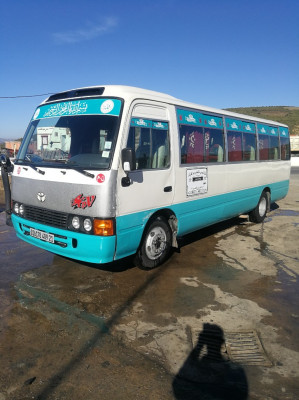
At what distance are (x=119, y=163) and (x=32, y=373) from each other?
2.55 metres

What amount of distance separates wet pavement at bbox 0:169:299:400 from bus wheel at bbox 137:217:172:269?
0.23 m

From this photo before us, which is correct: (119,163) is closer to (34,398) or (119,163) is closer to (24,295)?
(24,295)

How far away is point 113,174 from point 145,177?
2.46 feet

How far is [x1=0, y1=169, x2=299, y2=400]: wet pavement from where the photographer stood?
2.76 meters

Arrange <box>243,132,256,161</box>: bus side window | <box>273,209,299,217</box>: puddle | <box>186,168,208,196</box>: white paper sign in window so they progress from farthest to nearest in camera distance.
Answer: <box>273,209,299,217</box>: puddle → <box>243,132,256,161</box>: bus side window → <box>186,168,208,196</box>: white paper sign in window

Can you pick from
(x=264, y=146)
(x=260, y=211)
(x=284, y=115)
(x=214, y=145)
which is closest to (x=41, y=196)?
(x=214, y=145)

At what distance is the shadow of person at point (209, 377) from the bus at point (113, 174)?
171 cm

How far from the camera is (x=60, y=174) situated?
4.51m

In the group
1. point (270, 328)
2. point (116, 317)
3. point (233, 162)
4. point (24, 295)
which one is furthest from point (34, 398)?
point (233, 162)

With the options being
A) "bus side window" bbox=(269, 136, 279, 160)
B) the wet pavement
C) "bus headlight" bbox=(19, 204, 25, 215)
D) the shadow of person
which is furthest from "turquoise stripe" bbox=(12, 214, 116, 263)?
"bus side window" bbox=(269, 136, 279, 160)

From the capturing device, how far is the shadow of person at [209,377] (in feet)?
8.74

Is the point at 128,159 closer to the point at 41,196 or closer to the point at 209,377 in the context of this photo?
the point at 41,196

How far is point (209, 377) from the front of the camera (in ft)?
9.46

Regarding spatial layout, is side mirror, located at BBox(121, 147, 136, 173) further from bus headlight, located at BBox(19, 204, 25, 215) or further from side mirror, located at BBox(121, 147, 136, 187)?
bus headlight, located at BBox(19, 204, 25, 215)
